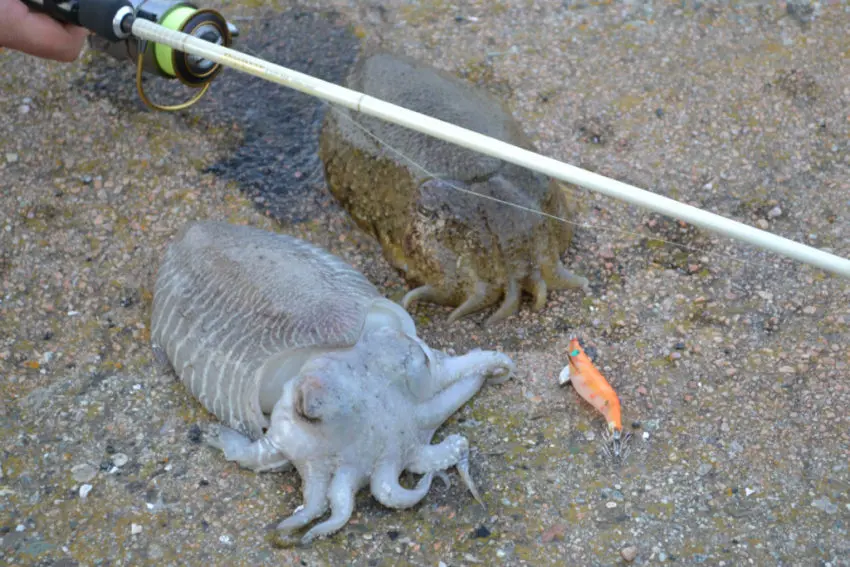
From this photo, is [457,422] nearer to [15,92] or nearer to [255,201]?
[255,201]

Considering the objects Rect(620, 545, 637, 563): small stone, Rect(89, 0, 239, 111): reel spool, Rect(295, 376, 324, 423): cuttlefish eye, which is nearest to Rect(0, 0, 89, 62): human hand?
Rect(89, 0, 239, 111): reel spool

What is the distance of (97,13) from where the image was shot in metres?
3.24

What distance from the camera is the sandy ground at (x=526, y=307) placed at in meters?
2.72

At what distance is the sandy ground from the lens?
2.72 meters

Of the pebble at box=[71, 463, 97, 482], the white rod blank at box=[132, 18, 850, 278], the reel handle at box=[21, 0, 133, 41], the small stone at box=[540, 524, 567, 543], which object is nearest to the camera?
the white rod blank at box=[132, 18, 850, 278]

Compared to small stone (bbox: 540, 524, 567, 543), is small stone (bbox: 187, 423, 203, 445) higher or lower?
higher

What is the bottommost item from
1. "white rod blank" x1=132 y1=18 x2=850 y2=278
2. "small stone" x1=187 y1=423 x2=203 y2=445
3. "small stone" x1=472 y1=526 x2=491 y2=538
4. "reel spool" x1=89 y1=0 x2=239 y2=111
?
"small stone" x1=472 y1=526 x2=491 y2=538

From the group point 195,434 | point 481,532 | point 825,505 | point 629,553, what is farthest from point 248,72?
point 825,505

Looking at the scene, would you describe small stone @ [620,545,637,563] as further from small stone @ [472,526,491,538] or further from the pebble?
the pebble

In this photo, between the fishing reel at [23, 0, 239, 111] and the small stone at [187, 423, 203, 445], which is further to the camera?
the fishing reel at [23, 0, 239, 111]

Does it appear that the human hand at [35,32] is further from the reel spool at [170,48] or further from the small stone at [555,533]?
the small stone at [555,533]

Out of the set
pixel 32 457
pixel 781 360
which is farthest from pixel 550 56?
pixel 32 457

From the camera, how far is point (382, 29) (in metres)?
4.39

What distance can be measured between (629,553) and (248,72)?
1839 mm
